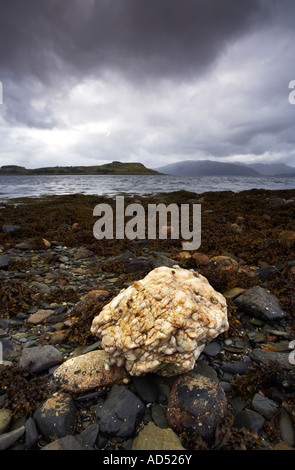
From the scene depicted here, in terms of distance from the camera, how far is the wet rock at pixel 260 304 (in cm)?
423

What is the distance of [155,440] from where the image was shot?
244 cm

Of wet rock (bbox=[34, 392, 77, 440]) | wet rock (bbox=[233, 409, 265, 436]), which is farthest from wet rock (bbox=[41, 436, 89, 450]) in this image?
wet rock (bbox=[233, 409, 265, 436])

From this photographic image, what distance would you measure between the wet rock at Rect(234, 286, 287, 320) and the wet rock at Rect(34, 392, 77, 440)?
330 centimetres

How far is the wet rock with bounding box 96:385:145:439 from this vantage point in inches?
99.3

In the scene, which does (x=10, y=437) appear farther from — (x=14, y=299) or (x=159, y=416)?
(x=14, y=299)

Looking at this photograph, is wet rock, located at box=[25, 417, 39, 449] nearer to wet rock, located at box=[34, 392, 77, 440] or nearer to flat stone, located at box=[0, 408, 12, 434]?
wet rock, located at box=[34, 392, 77, 440]

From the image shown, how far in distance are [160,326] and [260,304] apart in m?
2.51

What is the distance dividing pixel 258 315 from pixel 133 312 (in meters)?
2.59

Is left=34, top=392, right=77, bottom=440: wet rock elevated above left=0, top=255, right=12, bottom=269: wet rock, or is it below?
below

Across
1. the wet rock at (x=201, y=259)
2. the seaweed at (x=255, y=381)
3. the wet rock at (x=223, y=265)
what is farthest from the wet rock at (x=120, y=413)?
the wet rock at (x=201, y=259)

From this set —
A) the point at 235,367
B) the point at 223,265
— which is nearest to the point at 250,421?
the point at 235,367

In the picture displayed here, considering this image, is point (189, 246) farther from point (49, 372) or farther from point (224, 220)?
point (49, 372)

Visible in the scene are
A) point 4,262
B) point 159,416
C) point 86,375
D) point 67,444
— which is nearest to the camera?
point 67,444
